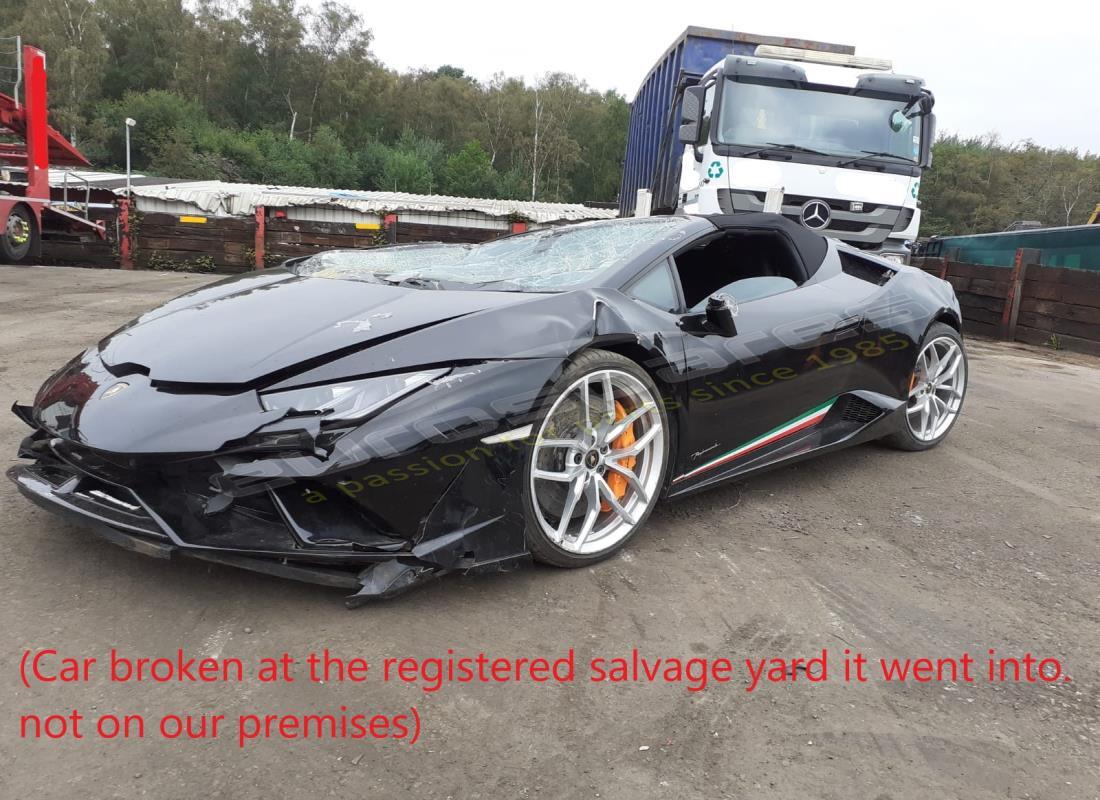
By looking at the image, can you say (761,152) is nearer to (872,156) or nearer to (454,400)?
(872,156)

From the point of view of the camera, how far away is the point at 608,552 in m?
2.57

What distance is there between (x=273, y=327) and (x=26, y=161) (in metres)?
12.8

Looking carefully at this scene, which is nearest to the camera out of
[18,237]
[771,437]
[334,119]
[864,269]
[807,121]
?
[771,437]

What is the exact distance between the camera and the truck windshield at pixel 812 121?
7.38 metres

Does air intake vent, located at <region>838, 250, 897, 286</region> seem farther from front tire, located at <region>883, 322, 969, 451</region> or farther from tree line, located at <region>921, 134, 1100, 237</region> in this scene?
tree line, located at <region>921, 134, 1100, 237</region>

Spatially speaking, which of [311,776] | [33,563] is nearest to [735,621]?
[311,776]

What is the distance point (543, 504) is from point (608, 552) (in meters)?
0.28

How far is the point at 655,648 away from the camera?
2.12 metres

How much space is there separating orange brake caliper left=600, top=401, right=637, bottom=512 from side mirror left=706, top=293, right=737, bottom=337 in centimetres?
47

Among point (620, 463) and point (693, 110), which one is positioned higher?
point (693, 110)

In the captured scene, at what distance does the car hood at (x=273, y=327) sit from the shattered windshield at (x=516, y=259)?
188mm

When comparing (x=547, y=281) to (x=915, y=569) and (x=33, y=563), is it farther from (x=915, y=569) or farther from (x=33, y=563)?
(x=33, y=563)

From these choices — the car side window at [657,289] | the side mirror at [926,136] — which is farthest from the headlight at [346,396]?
the side mirror at [926,136]

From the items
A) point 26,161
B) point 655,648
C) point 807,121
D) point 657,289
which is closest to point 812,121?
point 807,121
